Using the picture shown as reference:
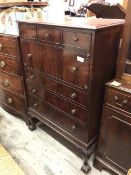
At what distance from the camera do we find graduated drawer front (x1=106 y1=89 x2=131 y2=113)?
1.17m

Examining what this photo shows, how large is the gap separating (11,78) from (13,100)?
29cm

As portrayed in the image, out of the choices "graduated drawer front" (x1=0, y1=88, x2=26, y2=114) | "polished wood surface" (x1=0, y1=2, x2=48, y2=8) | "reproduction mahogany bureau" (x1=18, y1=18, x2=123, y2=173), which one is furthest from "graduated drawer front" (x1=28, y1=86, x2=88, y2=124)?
"polished wood surface" (x1=0, y1=2, x2=48, y2=8)

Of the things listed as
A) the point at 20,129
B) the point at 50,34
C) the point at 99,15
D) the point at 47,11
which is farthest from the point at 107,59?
the point at 20,129

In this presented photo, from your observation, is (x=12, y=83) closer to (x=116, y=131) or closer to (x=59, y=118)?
(x=59, y=118)

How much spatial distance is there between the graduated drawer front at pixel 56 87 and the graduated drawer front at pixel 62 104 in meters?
0.04

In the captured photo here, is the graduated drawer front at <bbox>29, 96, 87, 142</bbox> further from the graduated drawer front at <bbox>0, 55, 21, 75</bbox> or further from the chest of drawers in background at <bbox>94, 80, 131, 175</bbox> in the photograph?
the graduated drawer front at <bbox>0, 55, 21, 75</bbox>

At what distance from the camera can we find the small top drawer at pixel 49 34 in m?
1.30

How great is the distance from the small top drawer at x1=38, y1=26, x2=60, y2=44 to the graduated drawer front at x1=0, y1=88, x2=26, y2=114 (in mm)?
838

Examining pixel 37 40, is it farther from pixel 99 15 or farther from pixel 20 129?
pixel 20 129

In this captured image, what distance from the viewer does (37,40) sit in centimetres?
148

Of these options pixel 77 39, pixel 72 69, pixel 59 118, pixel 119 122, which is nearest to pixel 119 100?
pixel 119 122

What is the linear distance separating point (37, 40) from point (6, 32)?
19.7 inches

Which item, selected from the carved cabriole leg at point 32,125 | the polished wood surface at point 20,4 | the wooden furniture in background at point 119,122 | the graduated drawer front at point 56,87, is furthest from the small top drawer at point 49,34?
the carved cabriole leg at point 32,125

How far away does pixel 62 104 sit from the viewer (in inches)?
61.3
